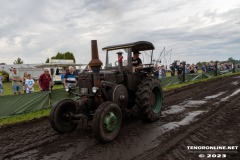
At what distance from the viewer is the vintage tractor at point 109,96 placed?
5246 mm

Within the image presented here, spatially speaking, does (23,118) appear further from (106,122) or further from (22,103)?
(106,122)

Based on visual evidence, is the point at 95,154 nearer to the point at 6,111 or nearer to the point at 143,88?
the point at 143,88

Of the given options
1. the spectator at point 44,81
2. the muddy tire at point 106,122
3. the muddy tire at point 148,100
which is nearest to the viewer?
the muddy tire at point 106,122

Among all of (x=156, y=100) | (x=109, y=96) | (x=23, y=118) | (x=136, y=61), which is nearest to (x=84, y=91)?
(x=109, y=96)

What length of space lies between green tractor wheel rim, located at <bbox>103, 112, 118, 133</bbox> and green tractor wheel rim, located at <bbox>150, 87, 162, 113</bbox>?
223 centimetres

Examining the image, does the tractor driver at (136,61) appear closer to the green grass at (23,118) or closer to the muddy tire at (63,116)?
the muddy tire at (63,116)

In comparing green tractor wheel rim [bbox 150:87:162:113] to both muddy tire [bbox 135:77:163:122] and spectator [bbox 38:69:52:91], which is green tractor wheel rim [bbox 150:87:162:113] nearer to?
muddy tire [bbox 135:77:163:122]

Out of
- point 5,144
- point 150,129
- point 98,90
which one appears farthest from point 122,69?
point 5,144

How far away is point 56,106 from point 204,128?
3758 mm

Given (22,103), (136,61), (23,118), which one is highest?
(136,61)

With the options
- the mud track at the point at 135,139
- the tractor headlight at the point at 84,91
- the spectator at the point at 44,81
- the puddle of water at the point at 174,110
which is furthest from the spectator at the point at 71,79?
the tractor headlight at the point at 84,91

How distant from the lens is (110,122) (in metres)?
5.23

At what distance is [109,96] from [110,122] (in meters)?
0.97

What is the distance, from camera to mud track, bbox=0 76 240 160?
467cm
